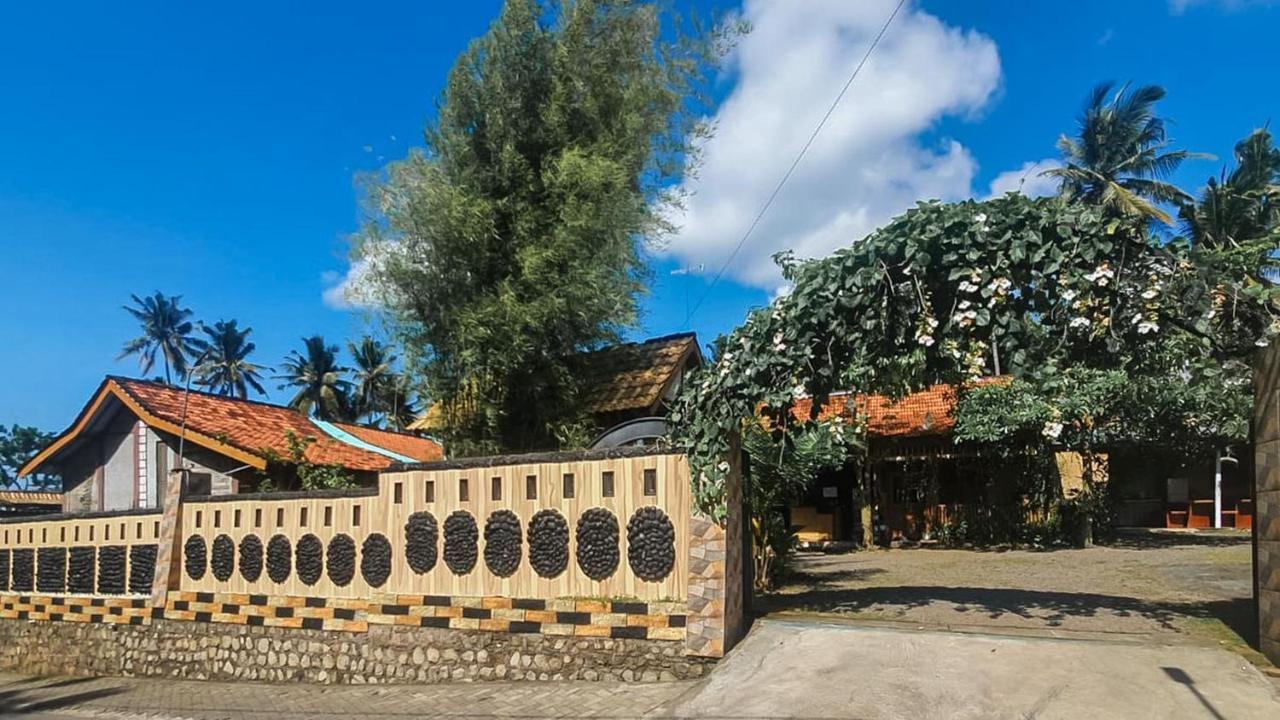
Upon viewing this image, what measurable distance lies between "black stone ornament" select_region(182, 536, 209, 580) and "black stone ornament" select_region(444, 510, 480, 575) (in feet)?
13.7

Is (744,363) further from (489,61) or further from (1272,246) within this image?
(489,61)

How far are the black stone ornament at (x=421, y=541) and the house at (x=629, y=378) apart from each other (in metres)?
3.68

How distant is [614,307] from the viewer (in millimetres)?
12320

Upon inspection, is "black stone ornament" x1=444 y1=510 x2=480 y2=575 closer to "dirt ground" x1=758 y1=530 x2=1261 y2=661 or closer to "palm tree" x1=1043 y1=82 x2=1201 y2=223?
"dirt ground" x1=758 y1=530 x2=1261 y2=661

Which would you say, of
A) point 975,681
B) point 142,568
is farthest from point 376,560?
point 975,681

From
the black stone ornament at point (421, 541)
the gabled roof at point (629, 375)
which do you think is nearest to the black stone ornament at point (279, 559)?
the black stone ornament at point (421, 541)

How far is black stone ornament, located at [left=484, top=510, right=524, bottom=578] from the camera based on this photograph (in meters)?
8.14

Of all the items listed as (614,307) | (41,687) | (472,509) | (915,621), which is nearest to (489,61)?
(614,307)

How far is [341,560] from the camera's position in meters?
9.32

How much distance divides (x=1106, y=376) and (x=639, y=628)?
1091cm

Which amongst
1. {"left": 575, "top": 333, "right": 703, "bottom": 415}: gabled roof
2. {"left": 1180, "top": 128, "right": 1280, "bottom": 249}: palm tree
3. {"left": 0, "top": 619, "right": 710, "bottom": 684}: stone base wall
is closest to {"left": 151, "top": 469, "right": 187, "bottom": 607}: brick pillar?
{"left": 0, "top": 619, "right": 710, "bottom": 684}: stone base wall

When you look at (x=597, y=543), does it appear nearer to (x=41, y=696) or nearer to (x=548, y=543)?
(x=548, y=543)

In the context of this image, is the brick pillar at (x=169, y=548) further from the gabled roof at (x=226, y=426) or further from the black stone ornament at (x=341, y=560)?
the black stone ornament at (x=341, y=560)

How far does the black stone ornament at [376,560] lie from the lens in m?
8.95
